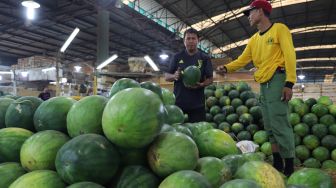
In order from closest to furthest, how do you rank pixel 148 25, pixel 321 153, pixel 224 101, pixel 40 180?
pixel 40 180 < pixel 321 153 < pixel 224 101 < pixel 148 25

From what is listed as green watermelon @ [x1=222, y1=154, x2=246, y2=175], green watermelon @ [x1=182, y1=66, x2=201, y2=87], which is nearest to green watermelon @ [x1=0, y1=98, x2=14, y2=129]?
green watermelon @ [x1=222, y1=154, x2=246, y2=175]

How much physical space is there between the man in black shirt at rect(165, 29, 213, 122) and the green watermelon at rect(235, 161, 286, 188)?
7.99ft

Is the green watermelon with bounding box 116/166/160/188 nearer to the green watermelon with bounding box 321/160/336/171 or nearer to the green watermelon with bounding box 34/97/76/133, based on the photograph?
the green watermelon with bounding box 34/97/76/133

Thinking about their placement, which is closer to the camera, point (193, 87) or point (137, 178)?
point (137, 178)

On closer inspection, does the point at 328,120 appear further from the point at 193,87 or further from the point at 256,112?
the point at 193,87

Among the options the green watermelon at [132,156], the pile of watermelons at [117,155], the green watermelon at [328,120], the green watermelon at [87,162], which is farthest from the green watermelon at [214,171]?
the green watermelon at [328,120]

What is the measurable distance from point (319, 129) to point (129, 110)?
155 inches

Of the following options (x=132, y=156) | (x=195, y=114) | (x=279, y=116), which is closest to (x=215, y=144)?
(x=132, y=156)

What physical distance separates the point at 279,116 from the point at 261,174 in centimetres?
202

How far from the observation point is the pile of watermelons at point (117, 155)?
1.16 m

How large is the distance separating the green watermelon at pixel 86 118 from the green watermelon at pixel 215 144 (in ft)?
1.58

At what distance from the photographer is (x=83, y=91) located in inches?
447

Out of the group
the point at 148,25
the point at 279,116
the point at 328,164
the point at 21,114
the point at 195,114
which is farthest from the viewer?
the point at 148,25

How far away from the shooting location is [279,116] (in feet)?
10.4
